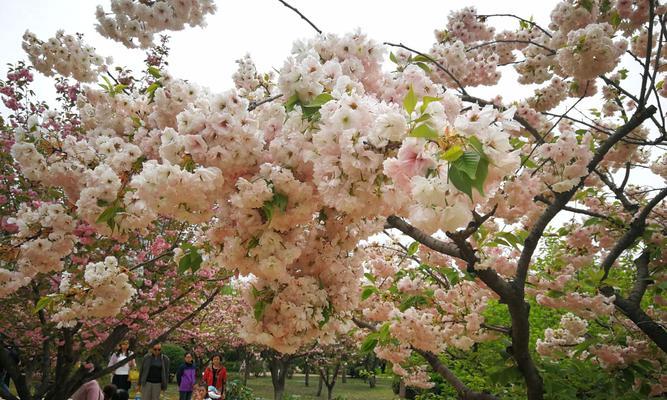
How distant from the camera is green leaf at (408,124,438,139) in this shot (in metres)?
1.17

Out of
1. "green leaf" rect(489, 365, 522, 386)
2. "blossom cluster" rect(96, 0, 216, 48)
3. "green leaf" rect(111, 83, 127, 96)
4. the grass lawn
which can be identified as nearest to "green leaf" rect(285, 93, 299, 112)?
Answer: "green leaf" rect(111, 83, 127, 96)

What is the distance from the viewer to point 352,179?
1.42 meters

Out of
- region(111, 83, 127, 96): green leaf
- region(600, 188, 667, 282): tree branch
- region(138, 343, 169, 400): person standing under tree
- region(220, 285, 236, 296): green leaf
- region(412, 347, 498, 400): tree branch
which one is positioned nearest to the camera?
region(111, 83, 127, 96): green leaf

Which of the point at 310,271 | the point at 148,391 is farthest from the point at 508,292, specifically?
the point at 148,391

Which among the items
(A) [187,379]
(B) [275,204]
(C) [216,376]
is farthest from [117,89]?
(A) [187,379]

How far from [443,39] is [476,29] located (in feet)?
1.62

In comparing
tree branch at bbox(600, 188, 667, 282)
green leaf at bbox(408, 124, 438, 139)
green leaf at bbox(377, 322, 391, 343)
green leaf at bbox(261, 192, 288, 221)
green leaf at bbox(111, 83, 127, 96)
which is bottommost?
green leaf at bbox(377, 322, 391, 343)

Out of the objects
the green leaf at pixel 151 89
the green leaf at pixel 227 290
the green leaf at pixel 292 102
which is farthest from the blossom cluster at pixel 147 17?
the green leaf at pixel 227 290

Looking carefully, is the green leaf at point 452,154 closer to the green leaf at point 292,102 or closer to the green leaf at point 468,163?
the green leaf at point 468,163

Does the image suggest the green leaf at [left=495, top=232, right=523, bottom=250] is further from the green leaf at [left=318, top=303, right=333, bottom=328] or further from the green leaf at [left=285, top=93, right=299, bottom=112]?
the green leaf at [left=285, top=93, right=299, bottom=112]

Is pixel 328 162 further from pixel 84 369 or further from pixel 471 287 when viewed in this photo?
pixel 84 369

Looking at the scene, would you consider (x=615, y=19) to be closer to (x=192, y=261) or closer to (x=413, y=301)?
(x=413, y=301)

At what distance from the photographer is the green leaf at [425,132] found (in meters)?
1.17

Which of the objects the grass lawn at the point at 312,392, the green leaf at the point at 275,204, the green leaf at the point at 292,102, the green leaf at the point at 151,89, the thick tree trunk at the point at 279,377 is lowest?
the grass lawn at the point at 312,392
